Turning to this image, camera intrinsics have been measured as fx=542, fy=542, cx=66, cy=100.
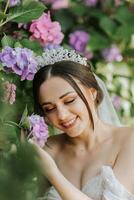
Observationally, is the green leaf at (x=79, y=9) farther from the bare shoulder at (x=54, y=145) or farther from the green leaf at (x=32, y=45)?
the bare shoulder at (x=54, y=145)

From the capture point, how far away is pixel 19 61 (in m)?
2.46

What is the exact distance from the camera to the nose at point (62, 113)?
93.8 inches

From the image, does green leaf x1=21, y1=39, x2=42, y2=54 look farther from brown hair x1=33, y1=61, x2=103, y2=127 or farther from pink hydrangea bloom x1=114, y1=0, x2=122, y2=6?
pink hydrangea bloom x1=114, y1=0, x2=122, y2=6

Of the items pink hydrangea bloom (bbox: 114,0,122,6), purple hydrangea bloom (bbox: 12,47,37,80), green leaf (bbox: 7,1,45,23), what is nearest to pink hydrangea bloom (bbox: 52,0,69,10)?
pink hydrangea bloom (bbox: 114,0,122,6)

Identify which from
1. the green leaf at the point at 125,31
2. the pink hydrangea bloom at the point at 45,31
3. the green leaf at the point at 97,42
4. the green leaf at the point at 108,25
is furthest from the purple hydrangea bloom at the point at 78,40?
the pink hydrangea bloom at the point at 45,31

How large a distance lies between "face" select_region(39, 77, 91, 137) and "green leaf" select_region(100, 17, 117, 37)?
1843 millimetres

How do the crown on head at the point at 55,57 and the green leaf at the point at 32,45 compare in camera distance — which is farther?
the green leaf at the point at 32,45

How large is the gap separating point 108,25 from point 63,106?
2024mm

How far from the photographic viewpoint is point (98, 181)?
2.74m

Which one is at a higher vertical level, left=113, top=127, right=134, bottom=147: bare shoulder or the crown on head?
the crown on head

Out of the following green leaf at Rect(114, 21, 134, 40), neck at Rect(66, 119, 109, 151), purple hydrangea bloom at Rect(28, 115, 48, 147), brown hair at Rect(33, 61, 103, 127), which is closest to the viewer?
purple hydrangea bloom at Rect(28, 115, 48, 147)

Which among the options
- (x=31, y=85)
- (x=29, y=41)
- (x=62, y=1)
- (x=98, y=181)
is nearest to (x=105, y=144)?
(x=98, y=181)

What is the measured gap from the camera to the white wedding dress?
2600 millimetres

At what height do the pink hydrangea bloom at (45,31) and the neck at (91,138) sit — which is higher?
the pink hydrangea bloom at (45,31)
